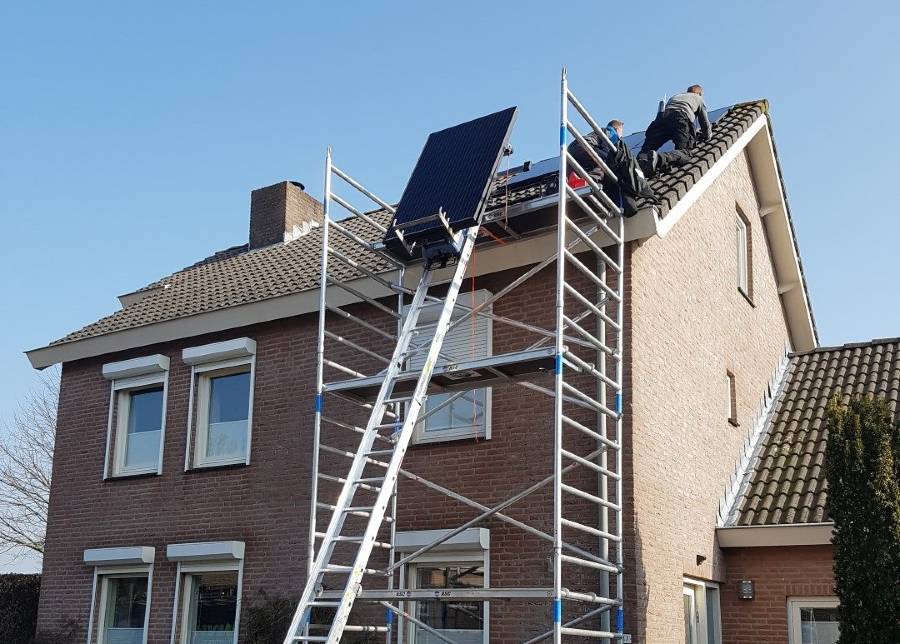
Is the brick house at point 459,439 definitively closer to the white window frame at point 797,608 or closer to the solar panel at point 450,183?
the white window frame at point 797,608

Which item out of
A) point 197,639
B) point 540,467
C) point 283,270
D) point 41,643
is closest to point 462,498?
point 540,467

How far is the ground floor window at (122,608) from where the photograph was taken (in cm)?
1374

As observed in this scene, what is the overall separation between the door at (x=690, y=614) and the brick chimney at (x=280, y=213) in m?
9.20

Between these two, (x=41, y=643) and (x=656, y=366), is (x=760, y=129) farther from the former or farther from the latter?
(x=41, y=643)

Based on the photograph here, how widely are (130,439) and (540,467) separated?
6490 mm

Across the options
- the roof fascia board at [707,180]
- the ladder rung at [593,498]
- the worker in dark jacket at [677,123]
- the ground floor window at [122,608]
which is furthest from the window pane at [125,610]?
Answer: the worker in dark jacket at [677,123]

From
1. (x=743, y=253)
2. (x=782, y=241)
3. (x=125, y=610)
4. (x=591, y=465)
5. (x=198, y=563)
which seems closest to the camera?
(x=591, y=465)

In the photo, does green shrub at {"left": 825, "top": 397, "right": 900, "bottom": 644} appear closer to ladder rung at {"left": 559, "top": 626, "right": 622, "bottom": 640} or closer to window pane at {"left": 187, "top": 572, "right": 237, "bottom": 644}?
ladder rung at {"left": 559, "top": 626, "right": 622, "bottom": 640}

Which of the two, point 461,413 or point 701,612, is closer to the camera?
point 461,413

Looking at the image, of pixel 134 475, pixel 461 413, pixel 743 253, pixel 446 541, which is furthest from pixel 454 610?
pixel 743 253

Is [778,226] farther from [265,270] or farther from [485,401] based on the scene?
[265,270]

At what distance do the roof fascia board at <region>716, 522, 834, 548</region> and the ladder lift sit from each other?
2.56 m

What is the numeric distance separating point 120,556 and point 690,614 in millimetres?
7069

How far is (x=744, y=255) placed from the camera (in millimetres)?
15469
